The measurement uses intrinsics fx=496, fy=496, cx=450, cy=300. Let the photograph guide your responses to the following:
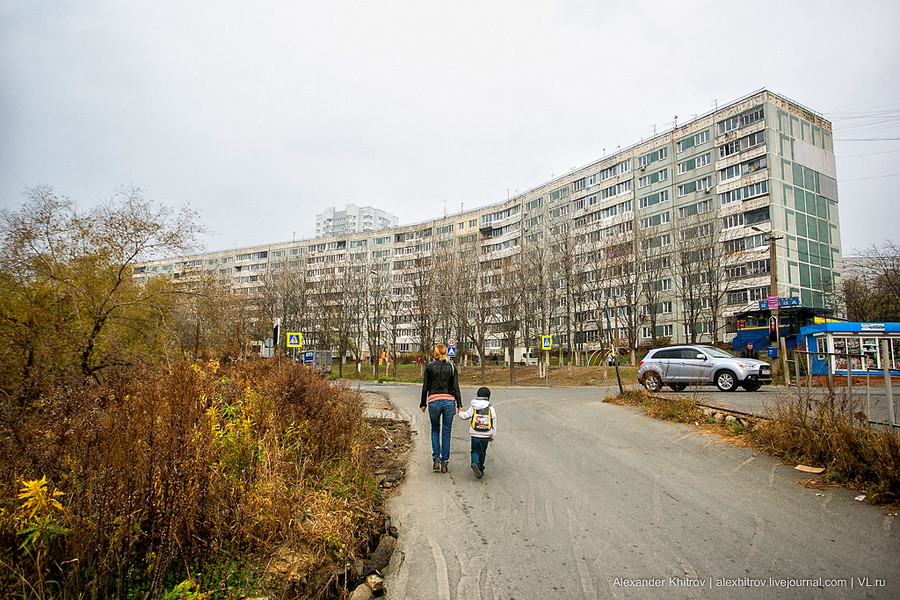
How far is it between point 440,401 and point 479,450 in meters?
0.96

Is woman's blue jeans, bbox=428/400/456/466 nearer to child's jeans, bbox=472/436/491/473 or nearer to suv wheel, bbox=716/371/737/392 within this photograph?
child's jeans, bbox=472/436/491/473

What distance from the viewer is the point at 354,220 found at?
509 ft

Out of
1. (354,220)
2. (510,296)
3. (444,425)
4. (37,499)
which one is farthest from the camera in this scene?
(354,220)

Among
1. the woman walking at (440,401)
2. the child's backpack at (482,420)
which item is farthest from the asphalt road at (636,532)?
the child's backpack at (482,420)

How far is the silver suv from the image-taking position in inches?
654

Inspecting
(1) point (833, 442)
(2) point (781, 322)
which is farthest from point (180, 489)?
(2) point (781, 322)

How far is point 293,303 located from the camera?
179 feet

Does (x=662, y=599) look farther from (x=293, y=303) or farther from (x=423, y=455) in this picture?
(x=293, y=303)

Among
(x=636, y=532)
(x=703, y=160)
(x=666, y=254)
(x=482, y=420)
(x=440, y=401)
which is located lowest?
(x=636, y=532)

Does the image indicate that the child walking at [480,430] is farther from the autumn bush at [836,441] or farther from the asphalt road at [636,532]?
the autumn bush at [836,441]

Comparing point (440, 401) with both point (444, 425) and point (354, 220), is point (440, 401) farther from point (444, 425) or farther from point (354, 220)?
point (354, 220)

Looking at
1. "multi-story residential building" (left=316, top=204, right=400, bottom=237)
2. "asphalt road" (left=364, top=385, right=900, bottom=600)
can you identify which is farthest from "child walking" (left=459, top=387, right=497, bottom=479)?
"multi-story residential building" (left=316, top=204, right=400, bottom=237)

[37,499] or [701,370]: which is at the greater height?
[37,499]

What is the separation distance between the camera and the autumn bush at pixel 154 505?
121 inches
